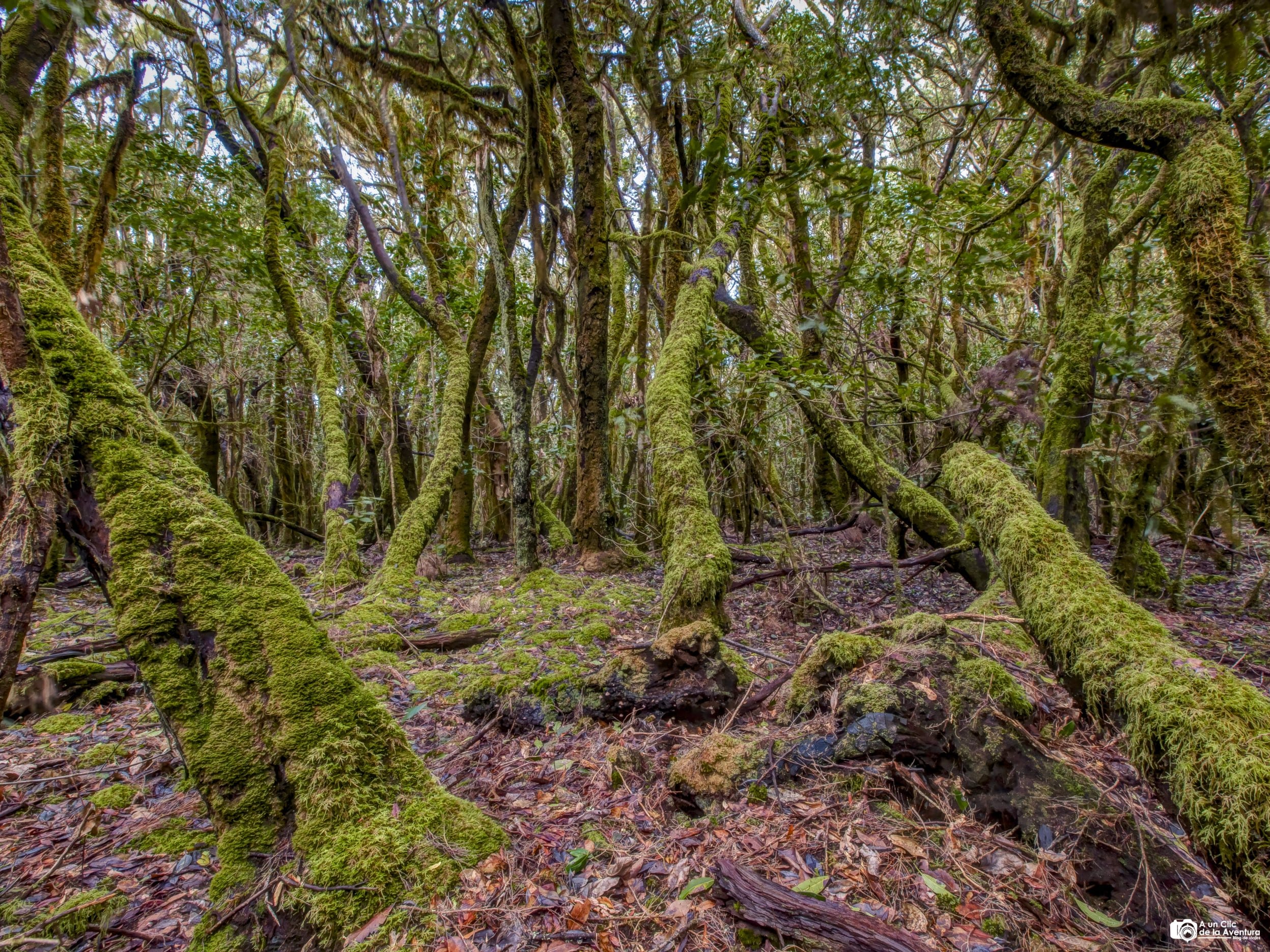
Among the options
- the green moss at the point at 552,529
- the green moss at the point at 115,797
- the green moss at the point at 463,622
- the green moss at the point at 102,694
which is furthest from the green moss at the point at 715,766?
the green moss at the point at 552,529

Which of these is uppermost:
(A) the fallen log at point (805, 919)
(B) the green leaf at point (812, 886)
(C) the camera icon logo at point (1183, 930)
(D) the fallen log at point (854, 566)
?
(D) the fallen log at point (854, 566)

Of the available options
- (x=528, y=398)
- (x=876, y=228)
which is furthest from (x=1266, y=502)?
(x=528, y=398)

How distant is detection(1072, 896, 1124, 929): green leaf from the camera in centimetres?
178

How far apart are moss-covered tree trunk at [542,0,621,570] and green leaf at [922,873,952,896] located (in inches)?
221

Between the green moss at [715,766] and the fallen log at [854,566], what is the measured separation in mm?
2464

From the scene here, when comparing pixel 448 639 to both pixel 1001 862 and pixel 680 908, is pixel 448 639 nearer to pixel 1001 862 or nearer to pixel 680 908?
pixel 680 908

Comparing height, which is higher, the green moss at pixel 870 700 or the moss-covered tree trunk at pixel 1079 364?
the moss-covered tree trunk at pixel 1079 364

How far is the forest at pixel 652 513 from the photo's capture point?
1.89 metres

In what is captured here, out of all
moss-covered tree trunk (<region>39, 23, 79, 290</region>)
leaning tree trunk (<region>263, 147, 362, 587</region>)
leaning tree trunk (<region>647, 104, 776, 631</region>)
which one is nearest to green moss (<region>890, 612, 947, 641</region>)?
leaning tree trunk (<region>647, 104, 776, 631</region>)

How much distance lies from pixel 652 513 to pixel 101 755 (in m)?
7.52

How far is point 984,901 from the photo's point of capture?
6.11 ft

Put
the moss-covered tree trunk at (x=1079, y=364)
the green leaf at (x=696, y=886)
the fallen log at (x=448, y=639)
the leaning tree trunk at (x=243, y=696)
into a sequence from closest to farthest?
1. the leaning tree trunk at (x=243, y=696)
2. the green leaf at (x=696, y=886)
3. the fallen log at (x=448, y=639)
4. the moss-covered tree trunk at (x=1079, y=364)

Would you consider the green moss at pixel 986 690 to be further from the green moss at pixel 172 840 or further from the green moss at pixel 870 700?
the green moss at pixel 172 840

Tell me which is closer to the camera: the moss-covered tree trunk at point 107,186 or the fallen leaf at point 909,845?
the fallen leaf at point 909,845
